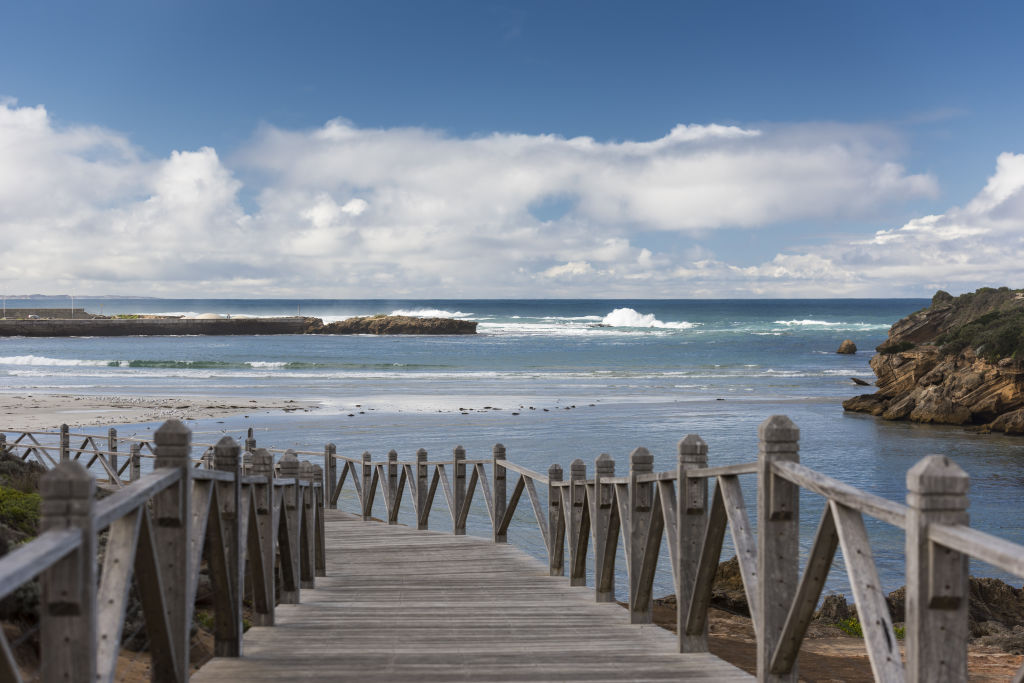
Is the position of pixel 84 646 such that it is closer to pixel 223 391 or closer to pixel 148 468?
pixel 148 468

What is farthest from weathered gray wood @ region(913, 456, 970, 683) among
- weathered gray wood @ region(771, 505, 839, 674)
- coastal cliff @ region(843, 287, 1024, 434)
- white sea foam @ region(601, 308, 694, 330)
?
white sea foam @ region(601, 308, 694, 330)

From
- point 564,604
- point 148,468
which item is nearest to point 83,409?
point 148,468

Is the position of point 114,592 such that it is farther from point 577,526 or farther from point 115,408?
point 115,408

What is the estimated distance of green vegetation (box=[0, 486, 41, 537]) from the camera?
288 inches

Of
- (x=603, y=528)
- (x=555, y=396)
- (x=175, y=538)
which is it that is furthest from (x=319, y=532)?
(x=555, y=396)

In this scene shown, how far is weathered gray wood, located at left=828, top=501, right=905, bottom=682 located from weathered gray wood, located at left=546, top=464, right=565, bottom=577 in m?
6.08

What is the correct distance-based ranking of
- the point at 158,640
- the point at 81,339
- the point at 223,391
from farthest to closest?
the point at 81,339 < the point at 223,391 < the point at 158,640

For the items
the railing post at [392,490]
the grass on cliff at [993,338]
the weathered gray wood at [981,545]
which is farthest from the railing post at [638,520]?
the grass on cliff at [993,338]

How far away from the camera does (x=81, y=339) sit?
9550 cm

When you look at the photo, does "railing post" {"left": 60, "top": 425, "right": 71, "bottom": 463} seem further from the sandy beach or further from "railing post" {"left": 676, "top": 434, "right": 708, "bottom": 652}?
"railing post" {"left": 676, "top": 434, "right": 708, "bottom": 652}

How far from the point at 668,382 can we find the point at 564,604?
130 ft

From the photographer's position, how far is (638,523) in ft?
22.5

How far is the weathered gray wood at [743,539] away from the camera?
180 inches

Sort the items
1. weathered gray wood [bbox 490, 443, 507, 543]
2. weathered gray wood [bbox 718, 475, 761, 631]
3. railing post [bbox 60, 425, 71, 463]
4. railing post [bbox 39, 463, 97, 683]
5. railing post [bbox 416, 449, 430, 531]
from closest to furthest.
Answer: railing post [bbox 39, 463, 97, 683], weathered gray wood [bbox 718, 475, 761, 631], weathered gray wood [bbox 490, 443, 507, 543], railing post [bbox 416, 449, 430, 531], railing post [bbox 60, 425, 71, 463]
